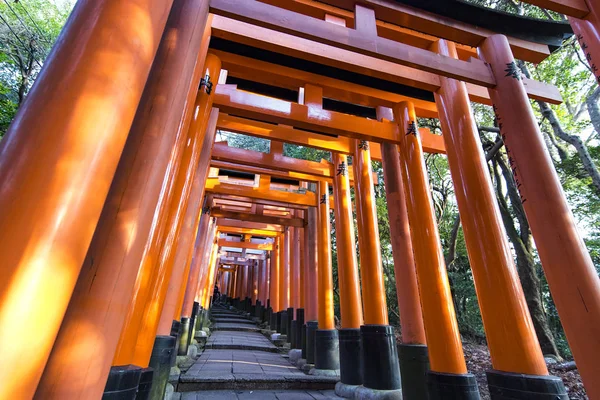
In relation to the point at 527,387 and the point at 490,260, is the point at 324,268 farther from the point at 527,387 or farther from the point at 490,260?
the point at 527,387

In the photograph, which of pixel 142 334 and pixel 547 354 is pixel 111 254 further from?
pixel 547 354

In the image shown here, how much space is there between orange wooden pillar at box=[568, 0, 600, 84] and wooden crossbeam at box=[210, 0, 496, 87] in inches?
32.7

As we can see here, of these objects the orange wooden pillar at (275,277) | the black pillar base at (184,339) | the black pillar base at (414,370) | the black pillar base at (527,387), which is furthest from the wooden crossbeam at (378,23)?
the orange wooden pillar at (275,277)

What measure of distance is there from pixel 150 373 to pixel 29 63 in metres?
13.0

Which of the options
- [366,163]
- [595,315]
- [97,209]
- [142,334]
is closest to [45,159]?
[97,209]

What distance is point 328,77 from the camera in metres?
4.78

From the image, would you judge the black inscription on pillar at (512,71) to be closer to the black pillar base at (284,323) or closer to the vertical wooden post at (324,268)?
the vertical wooden post at (324,268)

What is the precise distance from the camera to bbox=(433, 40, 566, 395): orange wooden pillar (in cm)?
255

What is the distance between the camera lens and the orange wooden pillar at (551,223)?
2.25 meters

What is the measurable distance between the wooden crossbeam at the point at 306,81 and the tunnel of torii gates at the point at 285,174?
0.03 m

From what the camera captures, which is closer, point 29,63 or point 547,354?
point 547,354

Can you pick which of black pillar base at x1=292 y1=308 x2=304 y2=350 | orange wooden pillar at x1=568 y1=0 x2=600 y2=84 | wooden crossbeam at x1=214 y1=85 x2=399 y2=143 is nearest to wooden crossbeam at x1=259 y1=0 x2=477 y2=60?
wooden crossbeam at x1=214 y1=85 x2=399 y2=143

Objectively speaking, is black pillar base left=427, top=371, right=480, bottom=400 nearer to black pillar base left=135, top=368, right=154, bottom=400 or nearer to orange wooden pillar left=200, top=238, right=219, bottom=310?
black pillar base left=135, top=368, right=154, bottom=400

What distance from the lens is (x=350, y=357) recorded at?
16.2 feet
